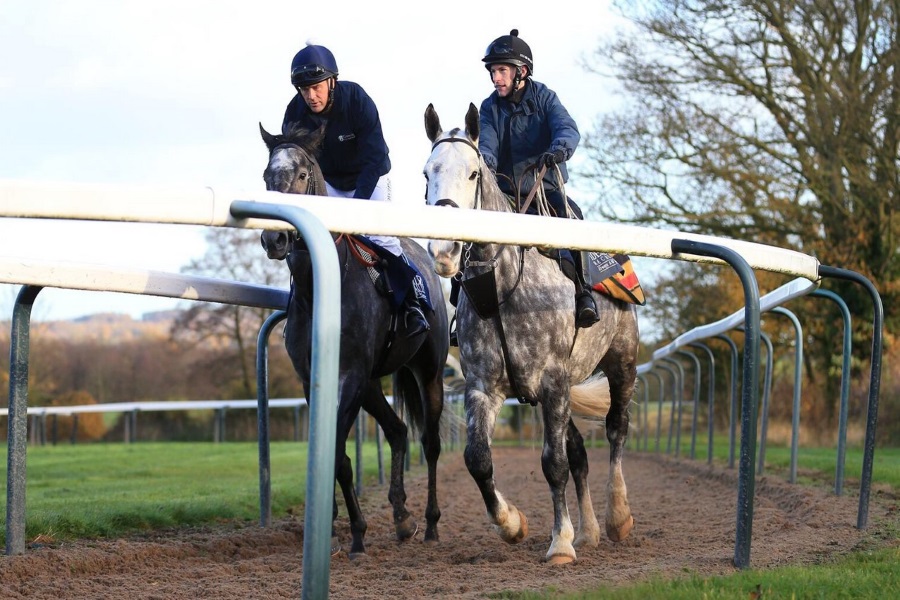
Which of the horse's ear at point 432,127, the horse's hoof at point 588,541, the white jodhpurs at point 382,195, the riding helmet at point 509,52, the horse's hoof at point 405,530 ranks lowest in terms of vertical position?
the horse's hoof at point 405,530

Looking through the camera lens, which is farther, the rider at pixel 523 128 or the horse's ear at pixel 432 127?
the rider at pixel 523 128

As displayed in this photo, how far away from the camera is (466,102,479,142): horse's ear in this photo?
18.6 feet

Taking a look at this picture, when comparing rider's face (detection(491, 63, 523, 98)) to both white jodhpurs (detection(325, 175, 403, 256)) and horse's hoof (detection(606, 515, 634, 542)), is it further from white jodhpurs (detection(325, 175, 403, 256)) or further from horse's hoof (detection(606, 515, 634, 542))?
horse's hoof (detection(606, 515, 634, 542))

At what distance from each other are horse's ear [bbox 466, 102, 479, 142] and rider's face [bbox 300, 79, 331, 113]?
1.50 meters

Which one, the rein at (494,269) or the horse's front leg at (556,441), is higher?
the rein at (494,269)

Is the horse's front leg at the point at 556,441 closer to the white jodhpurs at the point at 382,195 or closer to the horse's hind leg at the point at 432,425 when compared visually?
the white jodhpurs at the point at 382,195

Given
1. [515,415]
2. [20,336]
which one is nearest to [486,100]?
[20,336]

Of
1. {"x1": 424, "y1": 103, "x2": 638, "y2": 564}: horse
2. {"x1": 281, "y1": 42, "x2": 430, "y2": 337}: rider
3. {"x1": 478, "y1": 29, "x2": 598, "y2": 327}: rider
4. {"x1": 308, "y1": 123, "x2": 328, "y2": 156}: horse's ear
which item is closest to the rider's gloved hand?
{"x1": 478, "y1": 29, "x2": 598, "y2": 327}: rider

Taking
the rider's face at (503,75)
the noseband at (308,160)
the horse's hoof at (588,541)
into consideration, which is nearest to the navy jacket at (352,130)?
the noseband at (308,160)

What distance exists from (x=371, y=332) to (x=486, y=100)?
63.5 inches

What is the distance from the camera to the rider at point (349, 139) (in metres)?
6.88

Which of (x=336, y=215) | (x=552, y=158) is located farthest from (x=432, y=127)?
(x=336, y=215)

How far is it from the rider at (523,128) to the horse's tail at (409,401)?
225 centimetres

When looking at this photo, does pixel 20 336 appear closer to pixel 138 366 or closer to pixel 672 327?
pixel 672 327
